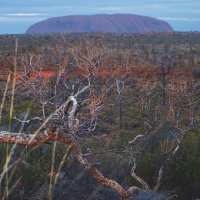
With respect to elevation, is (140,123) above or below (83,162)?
below

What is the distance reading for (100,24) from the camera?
5876 inches

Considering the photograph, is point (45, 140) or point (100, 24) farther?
point (100, 24)

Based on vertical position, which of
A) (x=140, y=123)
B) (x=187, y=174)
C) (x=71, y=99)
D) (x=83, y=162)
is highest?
(x=71, y=99)

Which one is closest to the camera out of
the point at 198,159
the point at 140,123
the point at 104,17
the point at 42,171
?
the point at 42,171

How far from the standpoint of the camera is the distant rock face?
14725 centimetres

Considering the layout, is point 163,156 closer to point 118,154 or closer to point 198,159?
point 198,159

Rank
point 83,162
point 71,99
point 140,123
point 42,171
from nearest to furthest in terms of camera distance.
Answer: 1. point 71,99
2. point 83,162
3. point 42,171
4. point 140,123

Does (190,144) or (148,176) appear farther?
(190,144)

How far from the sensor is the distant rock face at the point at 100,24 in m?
147

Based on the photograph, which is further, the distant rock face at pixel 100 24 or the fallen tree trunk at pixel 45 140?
the distant rock face at pixel 100 24

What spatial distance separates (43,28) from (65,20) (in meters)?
6.37

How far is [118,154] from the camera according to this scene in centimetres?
1098

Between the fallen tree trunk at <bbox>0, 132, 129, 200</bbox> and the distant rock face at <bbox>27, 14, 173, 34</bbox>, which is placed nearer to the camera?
the fallen tree trunk at <bbox>0, 132, 129, 200</bbox>

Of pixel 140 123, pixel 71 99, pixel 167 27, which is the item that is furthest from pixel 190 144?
pixel 167 27
